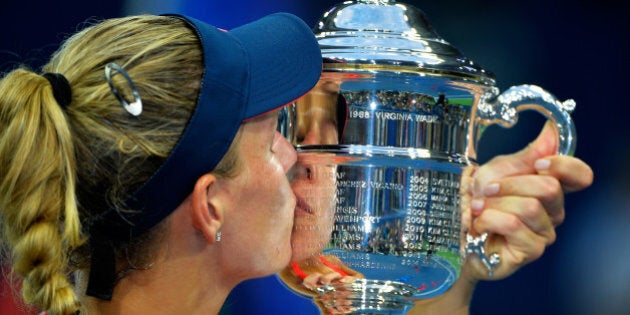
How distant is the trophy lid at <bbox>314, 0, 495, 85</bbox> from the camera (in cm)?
143

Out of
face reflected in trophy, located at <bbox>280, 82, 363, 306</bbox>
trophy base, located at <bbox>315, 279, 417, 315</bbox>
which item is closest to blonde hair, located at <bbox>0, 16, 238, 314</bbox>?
face reflected in trophy, located at <bbox>280, 82, 363, 306</bbox>

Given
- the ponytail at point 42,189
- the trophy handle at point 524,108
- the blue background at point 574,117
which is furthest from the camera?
the blue background at point 574,117

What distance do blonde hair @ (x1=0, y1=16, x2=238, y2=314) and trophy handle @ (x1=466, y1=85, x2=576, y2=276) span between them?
40cm

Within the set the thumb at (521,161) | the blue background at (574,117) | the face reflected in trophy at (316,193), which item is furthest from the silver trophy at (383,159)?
the blue background at (574,117)

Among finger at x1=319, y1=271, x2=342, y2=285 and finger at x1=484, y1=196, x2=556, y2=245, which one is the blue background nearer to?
finger at x1=484, y1=196, x2=556, y2=245

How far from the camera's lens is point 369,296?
4.92 feet

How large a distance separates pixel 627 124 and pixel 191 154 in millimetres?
1789

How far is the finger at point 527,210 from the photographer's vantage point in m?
1.64

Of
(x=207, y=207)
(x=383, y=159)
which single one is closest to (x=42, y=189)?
(x=207, y=207)

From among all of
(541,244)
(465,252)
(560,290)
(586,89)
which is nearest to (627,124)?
(586,89)

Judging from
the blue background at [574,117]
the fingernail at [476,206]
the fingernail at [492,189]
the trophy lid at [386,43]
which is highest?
the trophy lid at [386,43]

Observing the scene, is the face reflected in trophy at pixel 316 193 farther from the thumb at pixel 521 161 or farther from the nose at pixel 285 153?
the thumb at pixel 521 161

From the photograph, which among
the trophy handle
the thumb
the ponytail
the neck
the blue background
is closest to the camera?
the ponytail

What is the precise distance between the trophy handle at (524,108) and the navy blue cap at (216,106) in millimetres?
273
